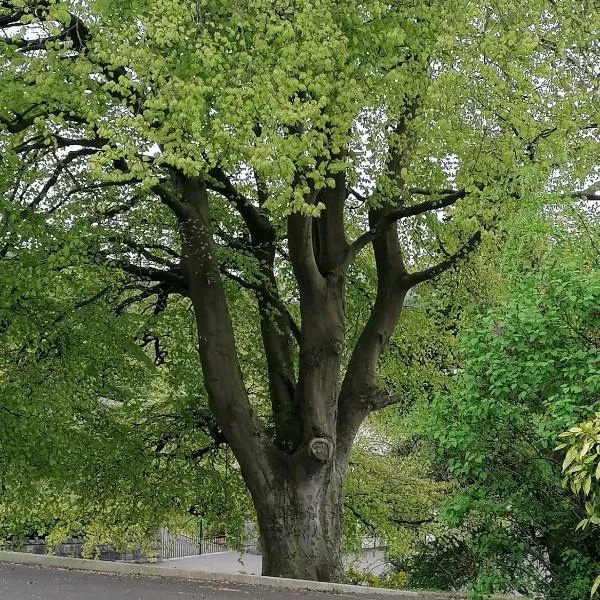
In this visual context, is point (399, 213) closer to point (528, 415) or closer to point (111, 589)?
point (528, 415)

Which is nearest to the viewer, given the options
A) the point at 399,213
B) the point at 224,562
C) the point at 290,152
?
the point at 290,152

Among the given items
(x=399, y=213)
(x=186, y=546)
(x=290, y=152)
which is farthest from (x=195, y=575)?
(x=186, y=546)

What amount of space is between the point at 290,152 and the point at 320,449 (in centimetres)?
511

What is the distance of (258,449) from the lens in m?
12.8

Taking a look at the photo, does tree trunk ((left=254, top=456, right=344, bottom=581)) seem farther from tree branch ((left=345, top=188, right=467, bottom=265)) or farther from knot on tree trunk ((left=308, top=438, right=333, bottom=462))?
tree branch ((left=345, top=188, right=467, bottom=265))

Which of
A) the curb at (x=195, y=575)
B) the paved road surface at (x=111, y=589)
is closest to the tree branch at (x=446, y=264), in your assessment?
the curb at (x=195, y=575)

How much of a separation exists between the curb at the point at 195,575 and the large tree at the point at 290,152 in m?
0.67

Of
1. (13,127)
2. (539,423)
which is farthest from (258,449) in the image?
(539,423)

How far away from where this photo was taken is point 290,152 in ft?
30.1

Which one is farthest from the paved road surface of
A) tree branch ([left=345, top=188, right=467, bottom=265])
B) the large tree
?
tree branch ([left=345, top=188, right=467, bottom=265])

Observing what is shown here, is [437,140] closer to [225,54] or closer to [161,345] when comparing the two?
[225,54]

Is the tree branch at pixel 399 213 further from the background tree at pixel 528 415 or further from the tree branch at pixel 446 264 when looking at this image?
the background tree at pixel 528 415

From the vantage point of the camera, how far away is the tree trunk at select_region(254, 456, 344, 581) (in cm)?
1262

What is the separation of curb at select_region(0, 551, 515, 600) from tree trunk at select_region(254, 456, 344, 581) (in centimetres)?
47
